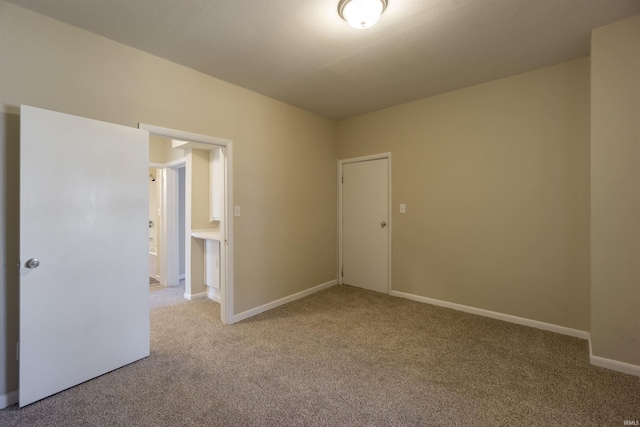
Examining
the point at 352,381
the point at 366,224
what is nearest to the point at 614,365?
the point at 352,381

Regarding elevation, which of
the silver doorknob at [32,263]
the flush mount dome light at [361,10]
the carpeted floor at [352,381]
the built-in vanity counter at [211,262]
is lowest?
the carpeted floor at [352,381]

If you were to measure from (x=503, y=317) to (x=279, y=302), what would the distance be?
253 centimetres

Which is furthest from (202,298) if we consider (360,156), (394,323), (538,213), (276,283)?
(538,213)

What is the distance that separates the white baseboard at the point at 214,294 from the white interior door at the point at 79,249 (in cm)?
149

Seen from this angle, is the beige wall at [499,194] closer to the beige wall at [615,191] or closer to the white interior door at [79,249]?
the beige wall at [615,191]

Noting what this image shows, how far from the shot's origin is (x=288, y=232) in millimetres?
3740

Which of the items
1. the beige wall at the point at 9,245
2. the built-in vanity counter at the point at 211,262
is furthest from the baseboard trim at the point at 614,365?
the beige wall at the point at 9,245

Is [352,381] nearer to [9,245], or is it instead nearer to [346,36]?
[9,245]

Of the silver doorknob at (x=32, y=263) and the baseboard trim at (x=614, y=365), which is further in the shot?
the baseboard trim at (x=614, y=365)

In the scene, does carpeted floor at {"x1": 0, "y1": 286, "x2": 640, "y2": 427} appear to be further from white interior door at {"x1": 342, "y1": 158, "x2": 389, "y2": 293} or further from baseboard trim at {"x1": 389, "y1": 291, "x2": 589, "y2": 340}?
white interior door at {"x1": 342, "y1": 158, "x2": 389, "y2": 293}

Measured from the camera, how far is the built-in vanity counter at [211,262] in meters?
3.75

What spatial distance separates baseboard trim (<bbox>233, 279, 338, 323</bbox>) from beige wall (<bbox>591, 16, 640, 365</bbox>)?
290 cm

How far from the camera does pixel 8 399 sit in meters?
1.83

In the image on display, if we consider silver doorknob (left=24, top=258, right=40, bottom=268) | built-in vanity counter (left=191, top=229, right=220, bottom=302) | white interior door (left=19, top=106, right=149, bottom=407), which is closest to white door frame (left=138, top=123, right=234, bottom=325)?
built-in vanity counter (left=191, top=229, right=220, bottom=302)
